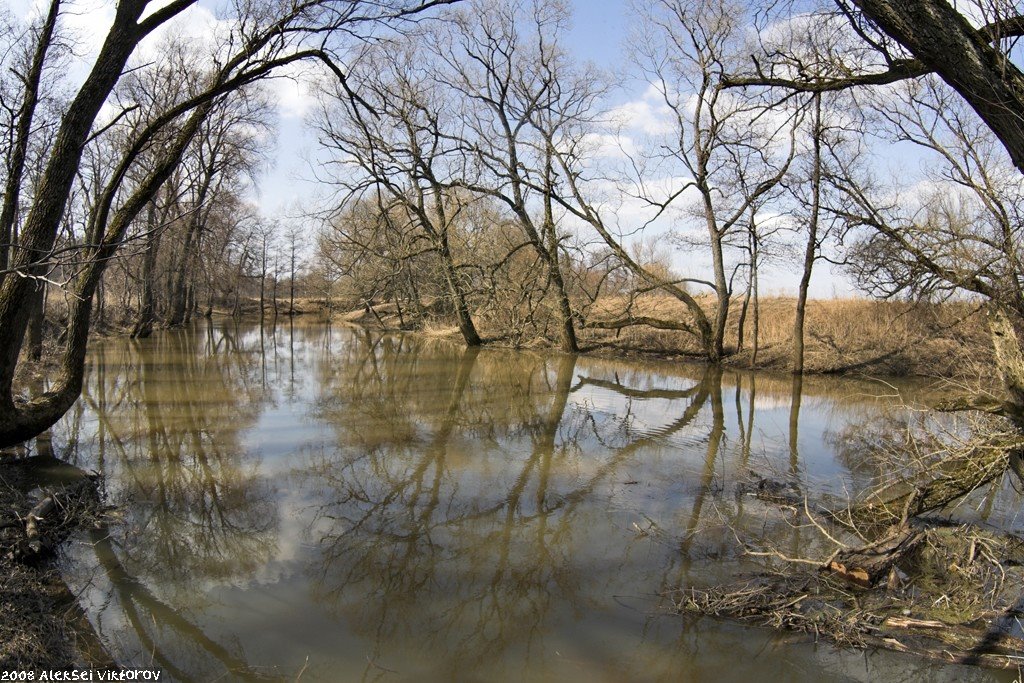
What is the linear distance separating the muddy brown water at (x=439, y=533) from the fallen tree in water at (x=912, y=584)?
0.56 ft

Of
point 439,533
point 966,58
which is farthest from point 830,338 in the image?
point 966,58

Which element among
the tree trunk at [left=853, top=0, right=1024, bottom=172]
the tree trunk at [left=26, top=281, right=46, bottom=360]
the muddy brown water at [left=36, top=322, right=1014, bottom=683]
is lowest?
the muddy brown water at [left=36, top=322, right=1014, bottom=683]

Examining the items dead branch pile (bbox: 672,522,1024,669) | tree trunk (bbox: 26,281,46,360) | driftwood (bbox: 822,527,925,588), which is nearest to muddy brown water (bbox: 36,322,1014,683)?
dead branch pile (bbox: 672,522,1024,669)

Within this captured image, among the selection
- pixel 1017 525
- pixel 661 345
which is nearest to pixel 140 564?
pixel 1017 525

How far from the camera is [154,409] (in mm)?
12266

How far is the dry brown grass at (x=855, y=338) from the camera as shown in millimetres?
19484

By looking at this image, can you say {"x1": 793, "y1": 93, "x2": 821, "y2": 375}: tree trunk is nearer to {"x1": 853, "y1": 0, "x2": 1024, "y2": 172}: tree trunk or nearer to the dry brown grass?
the dry brown grass

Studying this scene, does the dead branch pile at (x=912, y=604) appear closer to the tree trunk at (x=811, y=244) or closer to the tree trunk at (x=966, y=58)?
the tree trunk at (x=966, y=58)

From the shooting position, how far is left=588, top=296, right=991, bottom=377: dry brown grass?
1948 cm

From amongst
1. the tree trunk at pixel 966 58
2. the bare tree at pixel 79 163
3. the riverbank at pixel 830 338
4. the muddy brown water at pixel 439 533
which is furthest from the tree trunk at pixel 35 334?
the tree trunk at pixel 966 58

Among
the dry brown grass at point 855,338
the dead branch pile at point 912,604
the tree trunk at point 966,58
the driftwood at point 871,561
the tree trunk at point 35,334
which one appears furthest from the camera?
the dry brown grass at point 855,338

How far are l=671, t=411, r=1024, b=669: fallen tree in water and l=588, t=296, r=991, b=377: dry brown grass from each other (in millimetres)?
12517

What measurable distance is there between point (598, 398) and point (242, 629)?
10.9m

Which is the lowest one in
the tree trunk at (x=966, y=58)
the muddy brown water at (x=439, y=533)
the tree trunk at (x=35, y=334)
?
the muddy brown water at (x=439, y=533)
